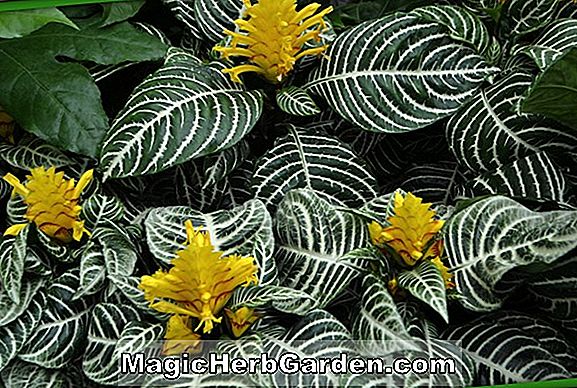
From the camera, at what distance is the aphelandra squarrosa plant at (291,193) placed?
793 millimetres

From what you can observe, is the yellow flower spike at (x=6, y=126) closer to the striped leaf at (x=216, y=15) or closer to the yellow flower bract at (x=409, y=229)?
the striped leaf at (x=216, y=15)

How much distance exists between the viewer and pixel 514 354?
79 cm

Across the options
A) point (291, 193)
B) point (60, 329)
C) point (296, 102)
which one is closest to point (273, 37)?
point (296, 102)

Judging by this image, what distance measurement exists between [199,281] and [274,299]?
0.08 meters

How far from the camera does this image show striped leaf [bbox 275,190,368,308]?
2.76 ft

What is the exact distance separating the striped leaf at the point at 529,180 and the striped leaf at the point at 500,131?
0.7 inches

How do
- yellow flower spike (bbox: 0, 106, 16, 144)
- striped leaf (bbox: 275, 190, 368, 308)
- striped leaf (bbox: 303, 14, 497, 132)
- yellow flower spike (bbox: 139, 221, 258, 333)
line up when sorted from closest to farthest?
yellow flower spike (bbox: 139, 221, 258, 333), striped leaf (bbox: 275, 190, 368, 308), striped leaf (bbox: 303, 14, 497, 132), yellow flower spike (bbox: 0, 106, 16, 144)

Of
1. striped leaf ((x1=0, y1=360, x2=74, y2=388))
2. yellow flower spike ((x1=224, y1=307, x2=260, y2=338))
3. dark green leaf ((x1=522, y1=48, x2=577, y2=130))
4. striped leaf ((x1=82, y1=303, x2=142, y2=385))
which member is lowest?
striped leaf ((x1=0, y1=360, x2=74, y2=388))

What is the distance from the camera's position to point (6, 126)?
1053 millimetres

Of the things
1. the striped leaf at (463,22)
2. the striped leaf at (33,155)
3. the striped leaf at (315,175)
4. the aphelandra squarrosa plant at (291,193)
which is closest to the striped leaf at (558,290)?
the aphelandra squarrosa plant at (291,193)

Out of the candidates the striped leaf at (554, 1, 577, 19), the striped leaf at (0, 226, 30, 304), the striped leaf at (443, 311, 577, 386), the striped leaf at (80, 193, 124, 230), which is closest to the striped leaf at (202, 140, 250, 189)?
the striped leaf at (80, 193, 124, 230)

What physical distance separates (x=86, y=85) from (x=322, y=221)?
36 cm

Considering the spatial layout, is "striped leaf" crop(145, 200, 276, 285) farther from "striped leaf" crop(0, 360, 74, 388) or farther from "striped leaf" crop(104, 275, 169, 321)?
"striped leaf" crop(0, 360, 74, 388)

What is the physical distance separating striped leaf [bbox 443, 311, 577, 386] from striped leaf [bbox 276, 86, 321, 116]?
30 centimetres
